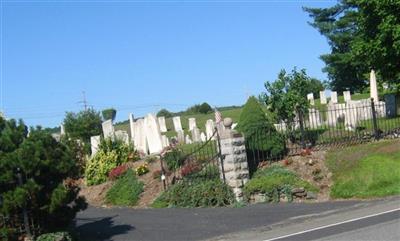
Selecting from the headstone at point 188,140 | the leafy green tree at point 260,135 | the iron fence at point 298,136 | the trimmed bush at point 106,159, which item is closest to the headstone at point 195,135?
the headstone at point 188,140

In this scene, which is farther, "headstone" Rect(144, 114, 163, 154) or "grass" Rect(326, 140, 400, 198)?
"headstone" Rect(144, 114, 163, 154)

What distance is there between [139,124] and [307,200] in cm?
1387

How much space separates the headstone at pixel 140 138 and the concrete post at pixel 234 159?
32.7ft

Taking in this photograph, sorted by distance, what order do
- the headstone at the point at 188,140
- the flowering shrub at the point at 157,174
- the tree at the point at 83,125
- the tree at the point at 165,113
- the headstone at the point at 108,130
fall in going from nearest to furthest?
1. the flowering shrub at the point at 157,174
2. the headstone at the point at 108,130
3. the headstone at the point at 188,140
4. the tree at the point at 83,125
5. the tree at the point at 165,113

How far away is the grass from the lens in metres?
15.2

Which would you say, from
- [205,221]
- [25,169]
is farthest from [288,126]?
[25,169]

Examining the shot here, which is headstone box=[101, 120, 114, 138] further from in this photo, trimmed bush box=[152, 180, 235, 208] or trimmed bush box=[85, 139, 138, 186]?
trimmed bush box=[152, 180, 235, 208]

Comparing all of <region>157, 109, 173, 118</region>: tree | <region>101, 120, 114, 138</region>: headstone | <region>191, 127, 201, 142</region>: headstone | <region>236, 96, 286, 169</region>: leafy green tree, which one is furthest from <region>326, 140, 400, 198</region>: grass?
<region>157, 109, 173, 118</region>: tree

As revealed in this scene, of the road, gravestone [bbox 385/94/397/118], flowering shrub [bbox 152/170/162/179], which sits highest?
gravestone [bbox 385/94/397/118]

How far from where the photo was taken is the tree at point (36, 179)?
1086 cm

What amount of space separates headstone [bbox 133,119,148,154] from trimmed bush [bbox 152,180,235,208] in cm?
909

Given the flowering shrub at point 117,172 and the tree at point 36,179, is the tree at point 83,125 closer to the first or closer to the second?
the flowering shrub at point 117,172

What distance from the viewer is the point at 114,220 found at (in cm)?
1555

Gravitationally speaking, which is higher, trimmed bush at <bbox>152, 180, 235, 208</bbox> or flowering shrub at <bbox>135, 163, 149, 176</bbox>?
flowering shrub at <bbox>135, 163, 149, 176</bbox>
